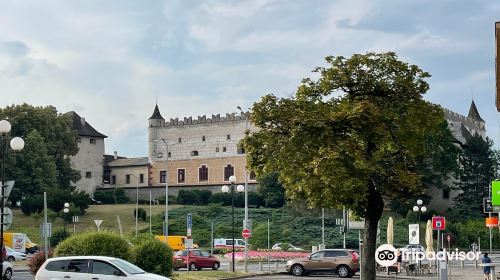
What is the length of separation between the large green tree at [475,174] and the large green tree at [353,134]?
7293 cm

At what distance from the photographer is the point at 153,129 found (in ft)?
422

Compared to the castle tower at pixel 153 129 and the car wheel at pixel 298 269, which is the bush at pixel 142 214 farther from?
the car wheel at pixel 298 269

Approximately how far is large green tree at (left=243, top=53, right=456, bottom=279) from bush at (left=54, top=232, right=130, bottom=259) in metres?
5.92

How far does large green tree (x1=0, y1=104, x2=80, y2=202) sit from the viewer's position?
93.4 m

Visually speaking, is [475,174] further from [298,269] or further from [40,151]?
[298,269]

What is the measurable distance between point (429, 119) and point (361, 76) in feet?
8.97

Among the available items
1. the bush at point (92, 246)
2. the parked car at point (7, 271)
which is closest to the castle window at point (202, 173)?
the parked car at point (7, 271)

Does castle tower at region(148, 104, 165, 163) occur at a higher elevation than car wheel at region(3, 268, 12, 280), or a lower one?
higher

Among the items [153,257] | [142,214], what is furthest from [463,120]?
[153,257]

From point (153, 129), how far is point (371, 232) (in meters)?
103

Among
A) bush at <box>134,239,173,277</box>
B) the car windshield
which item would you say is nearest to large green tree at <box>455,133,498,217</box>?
bush at <box>134,239,173,277</box>

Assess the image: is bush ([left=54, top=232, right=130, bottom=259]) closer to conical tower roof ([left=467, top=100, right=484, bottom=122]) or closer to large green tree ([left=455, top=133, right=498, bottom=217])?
large green tree ([left=455, top=133, right=498, bottom=217])

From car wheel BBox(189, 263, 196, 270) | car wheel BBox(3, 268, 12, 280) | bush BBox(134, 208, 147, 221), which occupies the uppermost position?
bush BBox(134, 208, 147, 221)

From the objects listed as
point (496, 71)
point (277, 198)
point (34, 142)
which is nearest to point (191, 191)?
point (277, 198)
